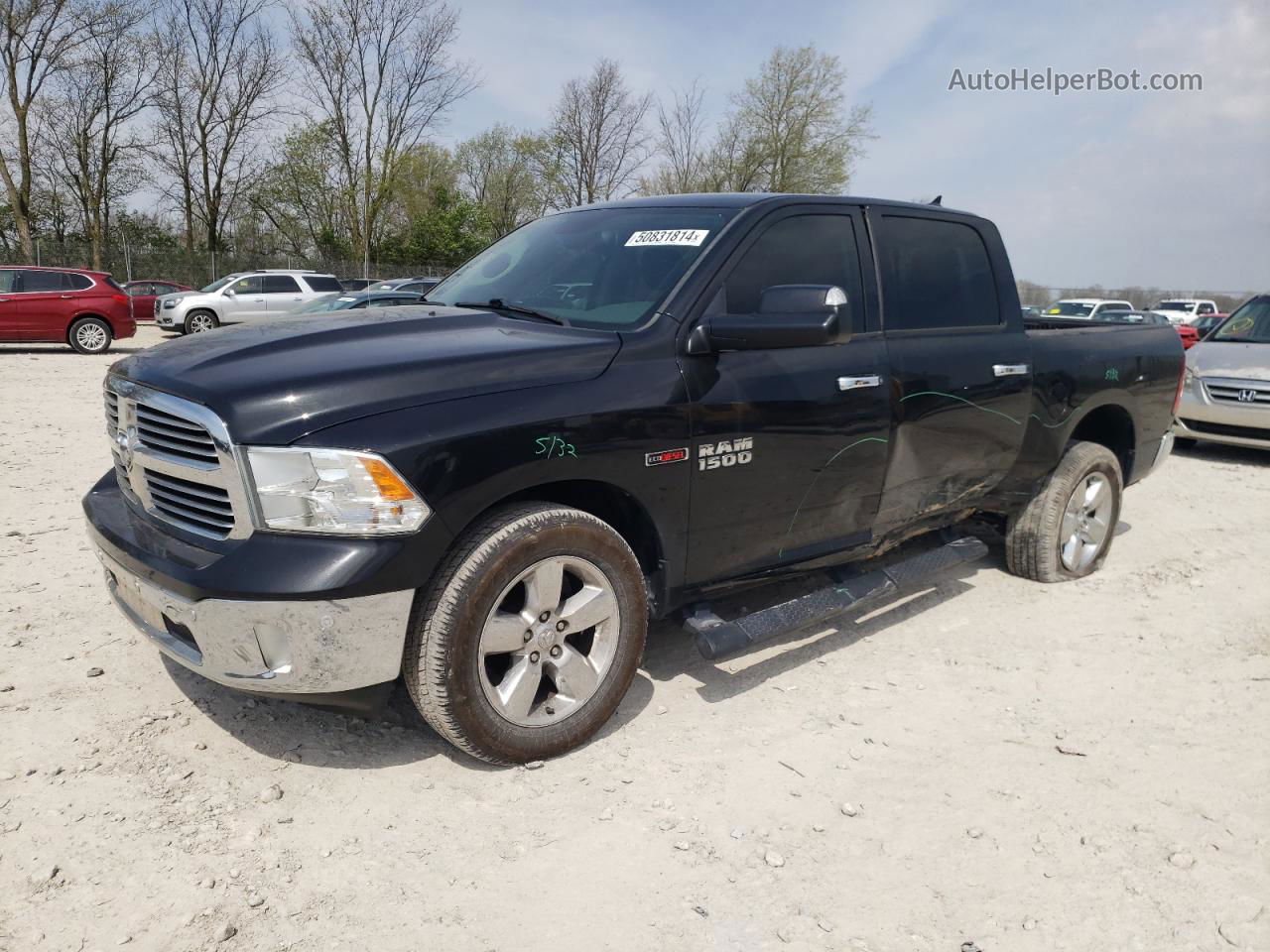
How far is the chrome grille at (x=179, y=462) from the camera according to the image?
8.09 feet

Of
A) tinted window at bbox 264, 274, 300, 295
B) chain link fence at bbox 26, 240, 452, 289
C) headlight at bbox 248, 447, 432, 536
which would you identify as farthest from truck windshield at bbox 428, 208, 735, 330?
chain link fence at bbox 26, 240, 452, 289

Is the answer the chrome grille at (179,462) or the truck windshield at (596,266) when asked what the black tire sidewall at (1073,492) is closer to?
the truck windshield at (596,266)

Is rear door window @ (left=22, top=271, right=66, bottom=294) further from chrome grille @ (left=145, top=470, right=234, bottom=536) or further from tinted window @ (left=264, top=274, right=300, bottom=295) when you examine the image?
chrome grille @ (left=145, top=470, right=234, bottom=536)

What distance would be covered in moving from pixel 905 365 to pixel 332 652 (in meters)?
2.61

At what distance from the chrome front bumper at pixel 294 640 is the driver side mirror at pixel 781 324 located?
134 centimetres

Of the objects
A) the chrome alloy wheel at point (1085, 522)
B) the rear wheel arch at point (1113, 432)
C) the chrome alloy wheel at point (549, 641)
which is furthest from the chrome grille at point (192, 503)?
the rear wheel arch at point (1113, 432)

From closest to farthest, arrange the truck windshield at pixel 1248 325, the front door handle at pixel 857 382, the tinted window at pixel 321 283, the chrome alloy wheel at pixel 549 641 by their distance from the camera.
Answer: the chrome alloy wheel at pixel 549 641
the front door handle at pixel 857 382
the truck windshield at pixel 1248 325
the tinted window at pixel 321 283

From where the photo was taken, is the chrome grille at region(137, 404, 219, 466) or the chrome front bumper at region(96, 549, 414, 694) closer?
the chrome front bumper at region(96, 549, 414, 694)

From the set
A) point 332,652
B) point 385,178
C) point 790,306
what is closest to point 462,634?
point 332,652

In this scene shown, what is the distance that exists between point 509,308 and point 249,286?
21446mm

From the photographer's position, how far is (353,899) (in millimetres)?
2344

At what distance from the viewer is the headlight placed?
2408 millimetres

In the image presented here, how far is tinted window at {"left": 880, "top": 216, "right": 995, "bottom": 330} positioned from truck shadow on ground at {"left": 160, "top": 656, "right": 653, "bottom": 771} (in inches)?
83.6

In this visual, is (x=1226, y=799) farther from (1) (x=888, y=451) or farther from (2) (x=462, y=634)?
(2) (x=462, y=634)
